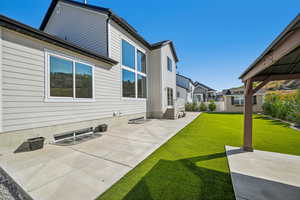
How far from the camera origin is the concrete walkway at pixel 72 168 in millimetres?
1932

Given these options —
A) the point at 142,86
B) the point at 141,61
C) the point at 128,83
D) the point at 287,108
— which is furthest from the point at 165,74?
the point at 287,108

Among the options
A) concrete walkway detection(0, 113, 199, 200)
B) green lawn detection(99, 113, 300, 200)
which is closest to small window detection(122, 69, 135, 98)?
concrete walkway detection(0, 113, 199, 200)

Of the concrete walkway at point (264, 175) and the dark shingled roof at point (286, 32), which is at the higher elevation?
the dark shingled roof at point (286, 32)

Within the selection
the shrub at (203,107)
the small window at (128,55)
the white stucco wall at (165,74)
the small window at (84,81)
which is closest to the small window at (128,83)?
the small window at (128,55)

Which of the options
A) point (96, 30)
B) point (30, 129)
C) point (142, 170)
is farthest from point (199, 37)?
point (30, 129)

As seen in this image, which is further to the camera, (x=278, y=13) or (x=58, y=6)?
(x=58, y=6)

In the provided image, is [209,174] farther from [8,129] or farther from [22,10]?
[22,10]

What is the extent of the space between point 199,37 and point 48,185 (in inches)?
550

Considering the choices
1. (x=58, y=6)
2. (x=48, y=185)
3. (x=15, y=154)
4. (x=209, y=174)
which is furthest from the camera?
(x=58, y=6)

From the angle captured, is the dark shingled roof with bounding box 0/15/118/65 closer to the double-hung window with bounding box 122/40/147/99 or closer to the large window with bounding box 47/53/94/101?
the large window with bounding box 47/53/94/101

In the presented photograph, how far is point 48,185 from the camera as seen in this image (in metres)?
2.03

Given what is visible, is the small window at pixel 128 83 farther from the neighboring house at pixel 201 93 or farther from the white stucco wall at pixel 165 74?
the neighboring house at pixel 201 93

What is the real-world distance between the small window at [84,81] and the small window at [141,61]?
15.3ft

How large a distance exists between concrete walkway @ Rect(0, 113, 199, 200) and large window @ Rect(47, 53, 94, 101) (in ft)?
6.40
